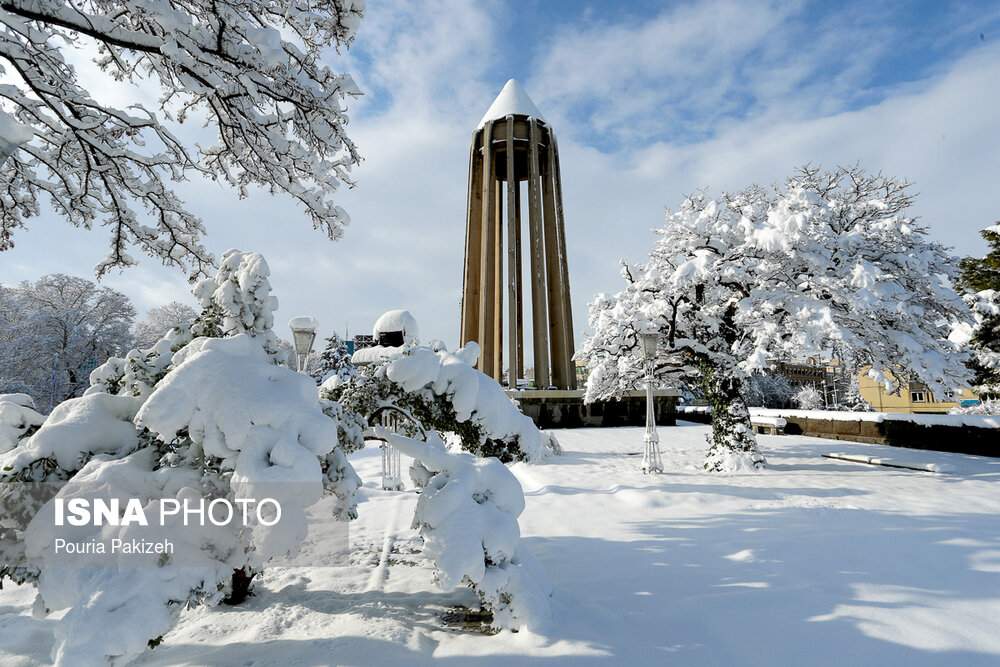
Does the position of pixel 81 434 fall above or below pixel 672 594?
above

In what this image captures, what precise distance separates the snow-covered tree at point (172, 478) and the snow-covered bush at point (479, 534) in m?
0.63

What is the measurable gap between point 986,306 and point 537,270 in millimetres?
16042

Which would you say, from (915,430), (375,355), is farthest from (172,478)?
(915,430)

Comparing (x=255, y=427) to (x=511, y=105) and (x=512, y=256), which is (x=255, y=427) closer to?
(x=512, y=256)

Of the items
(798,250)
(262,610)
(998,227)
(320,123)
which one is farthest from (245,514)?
(998,227)

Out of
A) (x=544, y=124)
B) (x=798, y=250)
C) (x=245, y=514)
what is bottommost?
(x=245, y=514)

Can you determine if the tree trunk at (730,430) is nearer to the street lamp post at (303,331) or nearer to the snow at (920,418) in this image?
the snow at (920,418)

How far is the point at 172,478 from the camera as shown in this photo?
2.69 m

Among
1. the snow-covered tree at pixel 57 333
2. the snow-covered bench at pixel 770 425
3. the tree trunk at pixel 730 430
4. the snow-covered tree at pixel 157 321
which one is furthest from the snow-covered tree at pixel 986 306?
the snow-covered tree at pixel 157 321

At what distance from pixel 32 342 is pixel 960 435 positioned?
3332 cm

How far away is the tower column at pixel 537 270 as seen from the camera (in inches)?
940

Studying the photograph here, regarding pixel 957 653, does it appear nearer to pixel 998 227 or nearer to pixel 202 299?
pixel 202 299

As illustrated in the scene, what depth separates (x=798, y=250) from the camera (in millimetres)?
8992

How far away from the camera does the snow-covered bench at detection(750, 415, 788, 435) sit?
64.0ft
